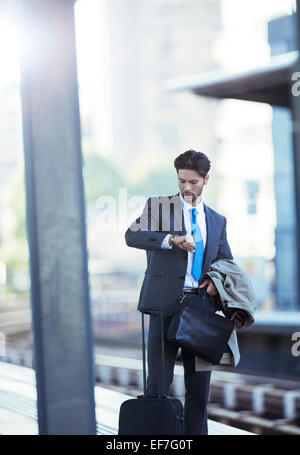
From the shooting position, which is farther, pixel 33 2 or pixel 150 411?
pixel 33 2

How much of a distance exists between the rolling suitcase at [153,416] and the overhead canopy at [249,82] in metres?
9.73

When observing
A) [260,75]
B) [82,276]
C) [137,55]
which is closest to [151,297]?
[82,276]

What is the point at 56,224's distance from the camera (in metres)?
3.83

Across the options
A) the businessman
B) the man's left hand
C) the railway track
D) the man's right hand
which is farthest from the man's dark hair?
the railway track

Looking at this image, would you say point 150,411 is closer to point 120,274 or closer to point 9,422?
point 9,422

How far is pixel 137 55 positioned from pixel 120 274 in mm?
53519

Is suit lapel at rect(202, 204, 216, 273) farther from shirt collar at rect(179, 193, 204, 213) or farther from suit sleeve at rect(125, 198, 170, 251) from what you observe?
suit sleeve at rect(125, 198, 170, 251)

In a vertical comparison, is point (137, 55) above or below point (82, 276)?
above

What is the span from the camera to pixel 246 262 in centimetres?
1733

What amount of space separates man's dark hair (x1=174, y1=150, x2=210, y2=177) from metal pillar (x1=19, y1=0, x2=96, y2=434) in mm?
531

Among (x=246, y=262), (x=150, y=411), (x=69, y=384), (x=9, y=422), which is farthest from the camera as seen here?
(x=246, y=262)

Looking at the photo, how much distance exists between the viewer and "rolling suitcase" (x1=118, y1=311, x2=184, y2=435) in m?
3.39

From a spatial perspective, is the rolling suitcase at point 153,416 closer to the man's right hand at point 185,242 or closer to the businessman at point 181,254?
the businessman at point 181,254

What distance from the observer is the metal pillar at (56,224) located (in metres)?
3.81
